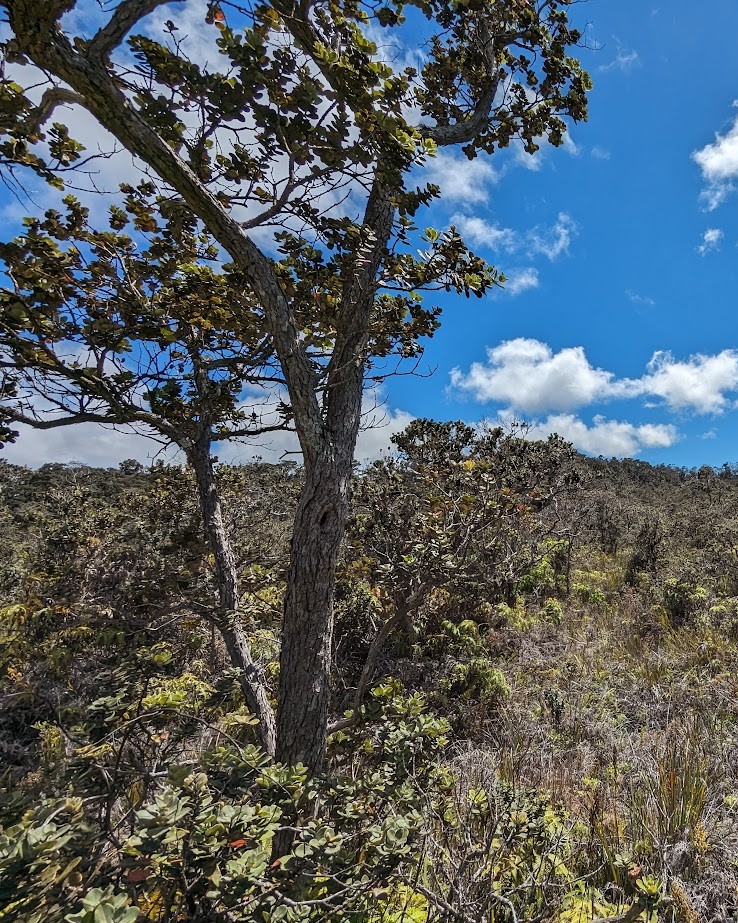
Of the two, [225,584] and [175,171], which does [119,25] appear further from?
[225,584]

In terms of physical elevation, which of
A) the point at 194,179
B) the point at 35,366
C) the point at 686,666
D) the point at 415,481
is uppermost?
the point at 194,179

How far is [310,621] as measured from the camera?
2.32m

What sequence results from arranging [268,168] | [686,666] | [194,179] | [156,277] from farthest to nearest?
[686,666]
[156,277]
[268,168]
[194,179]

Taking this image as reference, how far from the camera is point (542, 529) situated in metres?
8.37

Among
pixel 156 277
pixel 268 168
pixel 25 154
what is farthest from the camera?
pixel 156 277

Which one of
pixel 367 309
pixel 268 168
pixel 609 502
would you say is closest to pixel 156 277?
pixel 268 168

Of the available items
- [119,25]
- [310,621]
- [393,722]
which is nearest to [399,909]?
[393,722]

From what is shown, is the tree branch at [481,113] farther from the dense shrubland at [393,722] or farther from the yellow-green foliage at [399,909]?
the yellow-green foliage at [399,909]

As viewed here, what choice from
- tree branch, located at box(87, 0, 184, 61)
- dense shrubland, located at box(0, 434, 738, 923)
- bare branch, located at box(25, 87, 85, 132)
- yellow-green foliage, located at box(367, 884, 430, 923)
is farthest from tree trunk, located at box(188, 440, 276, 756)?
tree branch, located at box(87, 0, 184, 61)

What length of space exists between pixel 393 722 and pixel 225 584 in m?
1.69

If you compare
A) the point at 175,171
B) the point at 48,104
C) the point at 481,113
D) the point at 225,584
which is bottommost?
the point at 225,584

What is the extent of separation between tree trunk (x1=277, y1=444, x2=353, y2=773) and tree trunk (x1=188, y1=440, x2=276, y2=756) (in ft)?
2.63

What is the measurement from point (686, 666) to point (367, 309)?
6282 mm

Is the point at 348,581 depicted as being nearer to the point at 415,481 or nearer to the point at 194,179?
the point at 415,481
